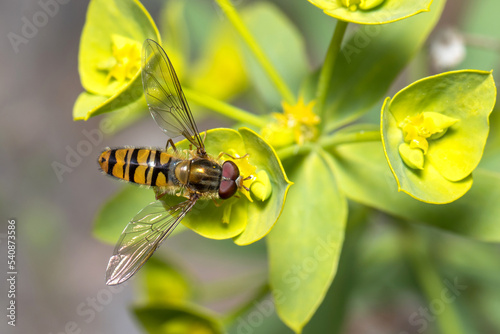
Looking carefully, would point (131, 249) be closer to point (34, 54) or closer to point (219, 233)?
point (219, 233)

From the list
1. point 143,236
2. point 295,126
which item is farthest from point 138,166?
point 295,126

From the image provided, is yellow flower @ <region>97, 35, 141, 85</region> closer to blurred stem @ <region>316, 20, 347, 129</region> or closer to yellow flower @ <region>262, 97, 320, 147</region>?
yellow flower @ <region>262, 97, 320, 147</region>

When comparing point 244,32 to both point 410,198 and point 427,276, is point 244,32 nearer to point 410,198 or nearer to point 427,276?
point 410,198

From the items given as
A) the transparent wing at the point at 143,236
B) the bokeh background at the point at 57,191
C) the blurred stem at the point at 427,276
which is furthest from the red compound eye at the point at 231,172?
the bokeh background at the point at 57,191

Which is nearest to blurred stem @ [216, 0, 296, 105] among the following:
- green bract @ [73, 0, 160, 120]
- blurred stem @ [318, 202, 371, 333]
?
green bract @ [73, 0, 160, 120]

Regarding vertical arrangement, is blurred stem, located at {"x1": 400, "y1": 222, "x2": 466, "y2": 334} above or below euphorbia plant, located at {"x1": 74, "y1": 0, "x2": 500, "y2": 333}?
below

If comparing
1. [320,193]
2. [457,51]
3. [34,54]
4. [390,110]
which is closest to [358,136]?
[390,110]
